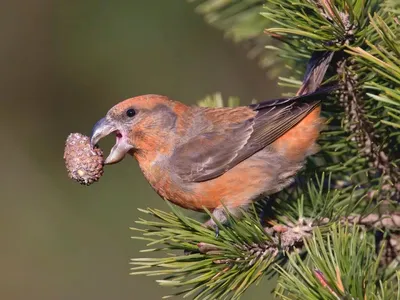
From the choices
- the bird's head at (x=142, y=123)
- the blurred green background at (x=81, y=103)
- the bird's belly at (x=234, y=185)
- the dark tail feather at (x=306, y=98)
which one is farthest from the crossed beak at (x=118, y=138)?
the blurred green background at (x=81, y=103)

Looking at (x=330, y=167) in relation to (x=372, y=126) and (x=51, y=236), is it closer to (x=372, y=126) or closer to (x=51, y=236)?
(x=372, y=126)

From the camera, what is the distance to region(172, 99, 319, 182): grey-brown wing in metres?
3.05

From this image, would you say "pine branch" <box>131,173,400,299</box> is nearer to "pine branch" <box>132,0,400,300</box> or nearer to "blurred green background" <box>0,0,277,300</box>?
"pine branch" <box>132,0,400,300</box>

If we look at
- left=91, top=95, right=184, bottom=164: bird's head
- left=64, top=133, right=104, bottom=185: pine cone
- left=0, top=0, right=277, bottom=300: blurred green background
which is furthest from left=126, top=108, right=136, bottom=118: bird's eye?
left=0, top=0, right=277, bottom=300: blurred green background

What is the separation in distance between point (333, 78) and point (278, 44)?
0.45 m

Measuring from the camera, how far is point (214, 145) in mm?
3201

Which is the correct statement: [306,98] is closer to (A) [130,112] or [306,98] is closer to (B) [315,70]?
(B) [315,70]

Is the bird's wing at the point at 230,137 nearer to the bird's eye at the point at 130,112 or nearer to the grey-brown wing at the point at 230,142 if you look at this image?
the grey-brown wing at the point at 230,142

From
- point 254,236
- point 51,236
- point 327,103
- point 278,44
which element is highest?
point 51,236

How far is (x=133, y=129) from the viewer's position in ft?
10.5

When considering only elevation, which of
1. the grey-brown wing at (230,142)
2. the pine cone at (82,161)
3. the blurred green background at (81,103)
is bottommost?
the grey-brown wing at (230,142)

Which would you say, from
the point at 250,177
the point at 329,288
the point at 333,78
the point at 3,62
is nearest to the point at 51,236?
the point at 3,62

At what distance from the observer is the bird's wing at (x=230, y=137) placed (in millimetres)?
3055

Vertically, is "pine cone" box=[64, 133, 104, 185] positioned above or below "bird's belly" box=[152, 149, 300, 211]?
above
